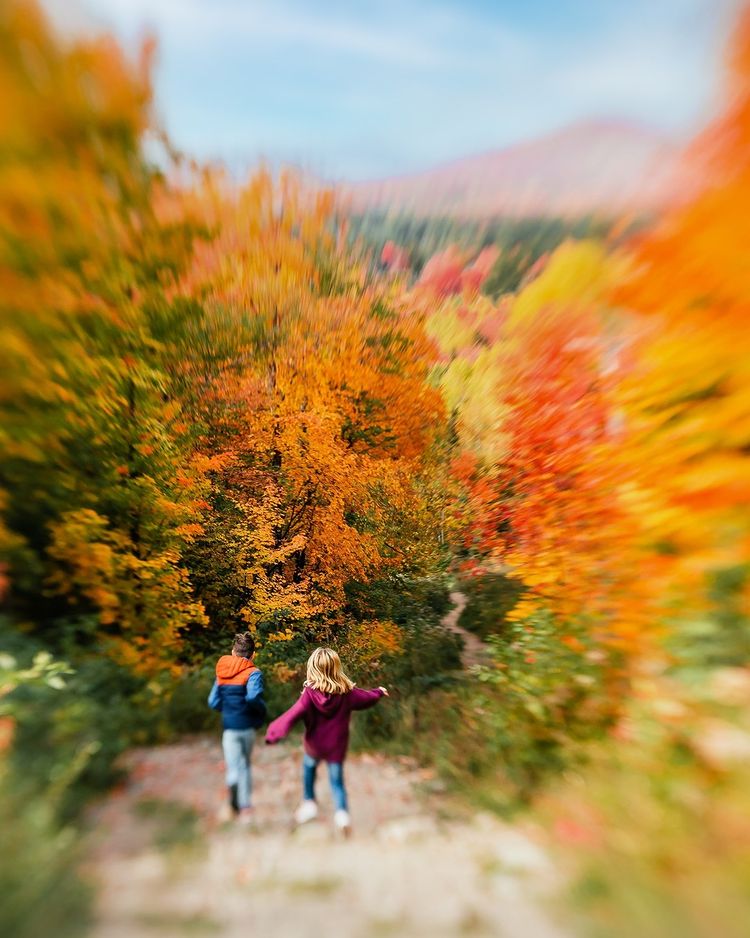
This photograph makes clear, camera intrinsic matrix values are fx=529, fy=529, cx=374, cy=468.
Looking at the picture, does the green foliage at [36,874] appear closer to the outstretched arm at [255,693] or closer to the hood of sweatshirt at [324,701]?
the outstretched arm at [255,693]

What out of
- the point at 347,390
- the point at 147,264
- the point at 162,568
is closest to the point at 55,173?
the point at 147,264

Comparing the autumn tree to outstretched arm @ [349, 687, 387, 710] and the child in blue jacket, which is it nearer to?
the child in blue jacket

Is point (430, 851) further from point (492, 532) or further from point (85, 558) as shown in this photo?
point (85, 558)

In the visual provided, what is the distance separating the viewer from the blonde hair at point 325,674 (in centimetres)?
444

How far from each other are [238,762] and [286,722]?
713 millimetres

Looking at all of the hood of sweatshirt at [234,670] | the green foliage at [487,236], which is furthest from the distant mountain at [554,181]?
the hood of sweatshirt at [234,670]

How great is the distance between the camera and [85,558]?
523cm

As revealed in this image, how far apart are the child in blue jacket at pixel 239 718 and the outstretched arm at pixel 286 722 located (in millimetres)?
403

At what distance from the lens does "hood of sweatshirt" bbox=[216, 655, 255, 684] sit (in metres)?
4.70

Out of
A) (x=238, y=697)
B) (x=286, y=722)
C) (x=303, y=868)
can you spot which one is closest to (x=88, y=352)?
(x=238, y=697)

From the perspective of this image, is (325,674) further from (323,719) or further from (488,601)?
(488,601)

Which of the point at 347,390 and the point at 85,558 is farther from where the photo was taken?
the point at 347,390

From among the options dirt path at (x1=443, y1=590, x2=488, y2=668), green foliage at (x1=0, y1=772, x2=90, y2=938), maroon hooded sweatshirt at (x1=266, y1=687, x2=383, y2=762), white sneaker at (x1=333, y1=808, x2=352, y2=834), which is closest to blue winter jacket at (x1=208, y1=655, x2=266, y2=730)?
→ maroon hooded sweatshirt at (x1=266, y1=687, x2=383, y2=762)

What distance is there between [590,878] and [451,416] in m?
5.75
